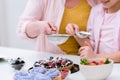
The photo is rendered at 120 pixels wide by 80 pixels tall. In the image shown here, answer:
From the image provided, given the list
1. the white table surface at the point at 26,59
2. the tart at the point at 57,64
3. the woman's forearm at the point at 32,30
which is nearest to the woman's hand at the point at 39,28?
the woman's forearm at the point at 32,30

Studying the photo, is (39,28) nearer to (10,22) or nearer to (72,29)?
(72,29)

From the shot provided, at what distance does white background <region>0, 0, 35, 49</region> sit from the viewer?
2564mm

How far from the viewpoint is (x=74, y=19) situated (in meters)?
1.54

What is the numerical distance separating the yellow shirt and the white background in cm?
102

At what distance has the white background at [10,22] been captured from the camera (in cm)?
256

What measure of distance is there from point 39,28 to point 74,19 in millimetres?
224

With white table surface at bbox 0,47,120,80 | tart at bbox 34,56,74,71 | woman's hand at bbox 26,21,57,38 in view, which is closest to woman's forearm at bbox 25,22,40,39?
woman's hand at bbox 26,21,57,38

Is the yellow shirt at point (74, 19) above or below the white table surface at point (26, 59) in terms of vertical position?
above

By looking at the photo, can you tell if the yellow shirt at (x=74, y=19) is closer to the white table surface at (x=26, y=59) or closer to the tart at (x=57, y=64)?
the white table surface at (x=26, y=59)

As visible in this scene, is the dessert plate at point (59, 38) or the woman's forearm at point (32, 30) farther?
the woman's forearm at point (32, 30)

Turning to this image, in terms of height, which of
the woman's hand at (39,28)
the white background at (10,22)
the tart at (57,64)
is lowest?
the tart at (57,64)

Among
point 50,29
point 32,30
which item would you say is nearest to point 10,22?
point 32,30

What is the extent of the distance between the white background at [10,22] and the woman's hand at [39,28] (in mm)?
1028

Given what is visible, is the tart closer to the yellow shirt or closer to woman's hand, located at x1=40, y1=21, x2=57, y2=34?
woman's hand, located at x1=40, y1=21, x2=57, y2=34
